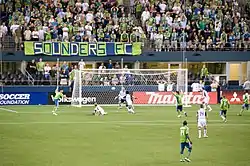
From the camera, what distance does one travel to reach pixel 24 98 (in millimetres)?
48000

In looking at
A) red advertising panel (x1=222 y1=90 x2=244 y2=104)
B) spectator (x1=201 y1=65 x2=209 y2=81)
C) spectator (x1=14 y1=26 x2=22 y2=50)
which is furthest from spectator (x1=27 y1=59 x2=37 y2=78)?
red advertising panel (x1=222 y1=90 x2=244 y2=104)

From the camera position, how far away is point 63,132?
3206 cm

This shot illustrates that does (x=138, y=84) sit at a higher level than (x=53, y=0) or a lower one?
lower

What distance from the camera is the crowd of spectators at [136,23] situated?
4909 centimetres

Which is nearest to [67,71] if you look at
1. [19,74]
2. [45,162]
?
[19,74]

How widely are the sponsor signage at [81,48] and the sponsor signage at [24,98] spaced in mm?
3439

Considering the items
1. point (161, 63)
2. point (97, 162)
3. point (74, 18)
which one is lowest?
point (97, 162)

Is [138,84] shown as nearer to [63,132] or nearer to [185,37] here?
[185,37]

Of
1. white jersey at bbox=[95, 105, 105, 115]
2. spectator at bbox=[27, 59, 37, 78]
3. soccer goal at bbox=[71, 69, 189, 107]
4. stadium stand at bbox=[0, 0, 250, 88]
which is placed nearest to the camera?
white jersey at bbox=[95, 105, 105, 115]

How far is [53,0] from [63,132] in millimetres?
21374

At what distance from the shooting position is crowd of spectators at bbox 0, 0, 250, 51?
49.1m

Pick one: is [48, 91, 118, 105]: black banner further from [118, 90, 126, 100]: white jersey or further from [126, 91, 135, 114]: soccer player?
[126, 91, 135, 114]: soccer player

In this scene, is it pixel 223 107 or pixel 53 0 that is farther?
pixel 53 0

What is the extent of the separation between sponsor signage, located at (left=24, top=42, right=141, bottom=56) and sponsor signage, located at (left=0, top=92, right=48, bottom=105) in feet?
11.3
